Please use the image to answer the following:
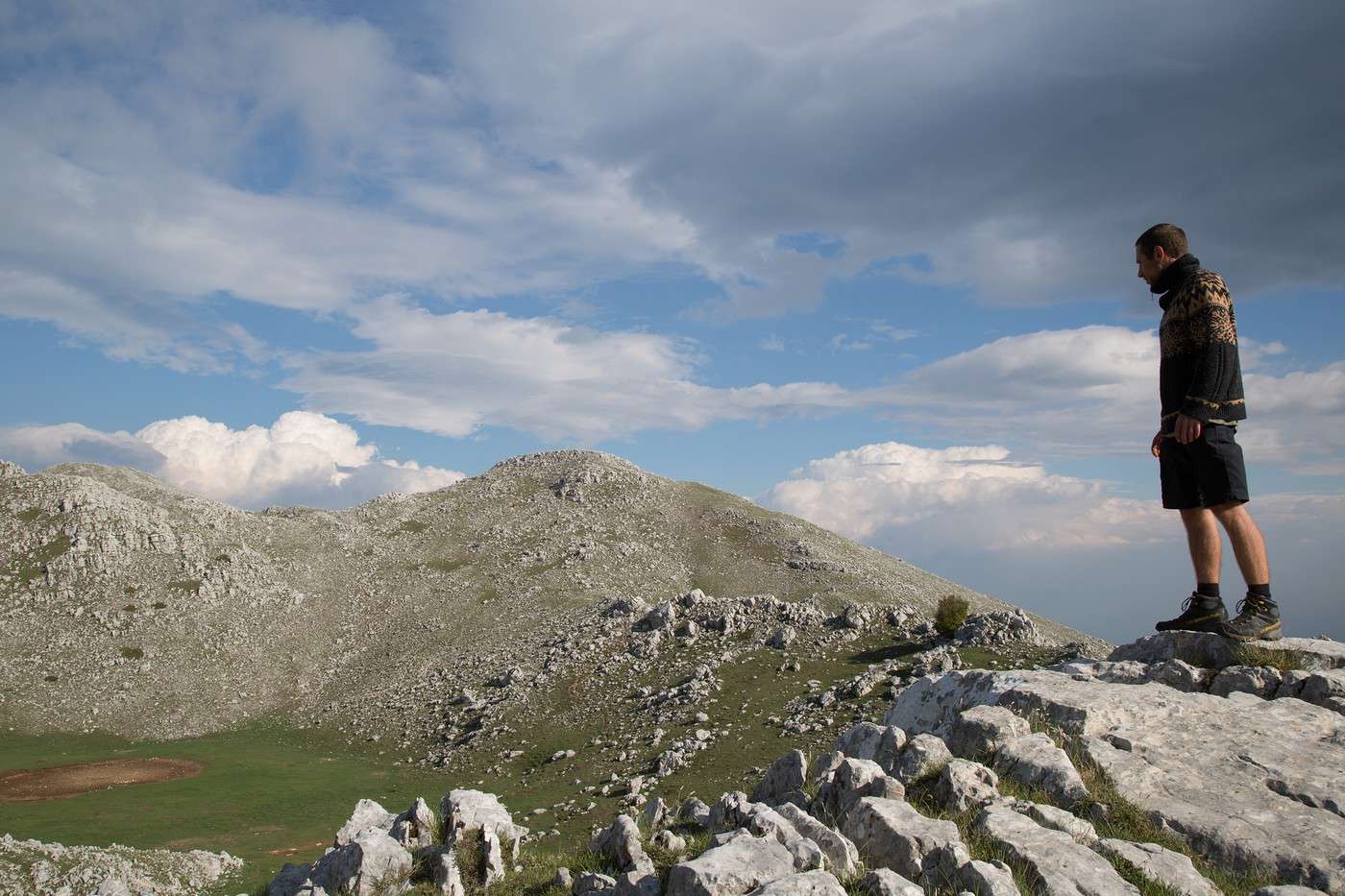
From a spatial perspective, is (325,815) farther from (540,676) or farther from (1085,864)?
(1085,864)

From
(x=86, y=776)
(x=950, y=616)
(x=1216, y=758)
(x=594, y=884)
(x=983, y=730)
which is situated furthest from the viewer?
(x=950, y=616)

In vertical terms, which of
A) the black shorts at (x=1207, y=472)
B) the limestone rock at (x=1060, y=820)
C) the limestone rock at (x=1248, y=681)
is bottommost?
the limestone rock at (x=1060, y=820)

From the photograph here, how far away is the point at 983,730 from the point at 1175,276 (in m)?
8.50

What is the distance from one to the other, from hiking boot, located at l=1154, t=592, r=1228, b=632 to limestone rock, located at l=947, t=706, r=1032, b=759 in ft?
15.4

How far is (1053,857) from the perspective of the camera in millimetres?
7809

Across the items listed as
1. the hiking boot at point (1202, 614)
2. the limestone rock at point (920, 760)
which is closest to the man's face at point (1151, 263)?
the hiking boot at point (1202, 614)

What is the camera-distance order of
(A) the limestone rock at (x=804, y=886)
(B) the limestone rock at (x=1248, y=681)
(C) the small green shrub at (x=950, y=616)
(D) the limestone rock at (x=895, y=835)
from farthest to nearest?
(C) the small green shrub at (x=950, y=616) < (B) the limestone rock at (x=1248, y=681) < (D) the limestone rock at (x=895, y=835) < (A) the limestone rock at (x=804, y=886)

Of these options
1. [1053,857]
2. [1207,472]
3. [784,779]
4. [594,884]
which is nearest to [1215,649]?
[1207,472]

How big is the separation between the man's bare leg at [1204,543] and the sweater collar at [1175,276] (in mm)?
3606

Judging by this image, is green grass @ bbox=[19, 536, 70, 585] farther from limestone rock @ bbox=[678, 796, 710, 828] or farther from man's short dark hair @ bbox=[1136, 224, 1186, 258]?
man's short dark hair @ bbox=[1136, 224, 1186, 258]

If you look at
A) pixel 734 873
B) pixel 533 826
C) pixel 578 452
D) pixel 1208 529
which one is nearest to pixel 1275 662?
pixel 1208 529

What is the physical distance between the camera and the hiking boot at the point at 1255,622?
41.0 ft

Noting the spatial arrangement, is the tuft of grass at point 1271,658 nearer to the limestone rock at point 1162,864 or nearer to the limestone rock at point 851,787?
the limestone rock at point 1162,864

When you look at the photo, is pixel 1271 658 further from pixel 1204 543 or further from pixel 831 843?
pixel 831 843
